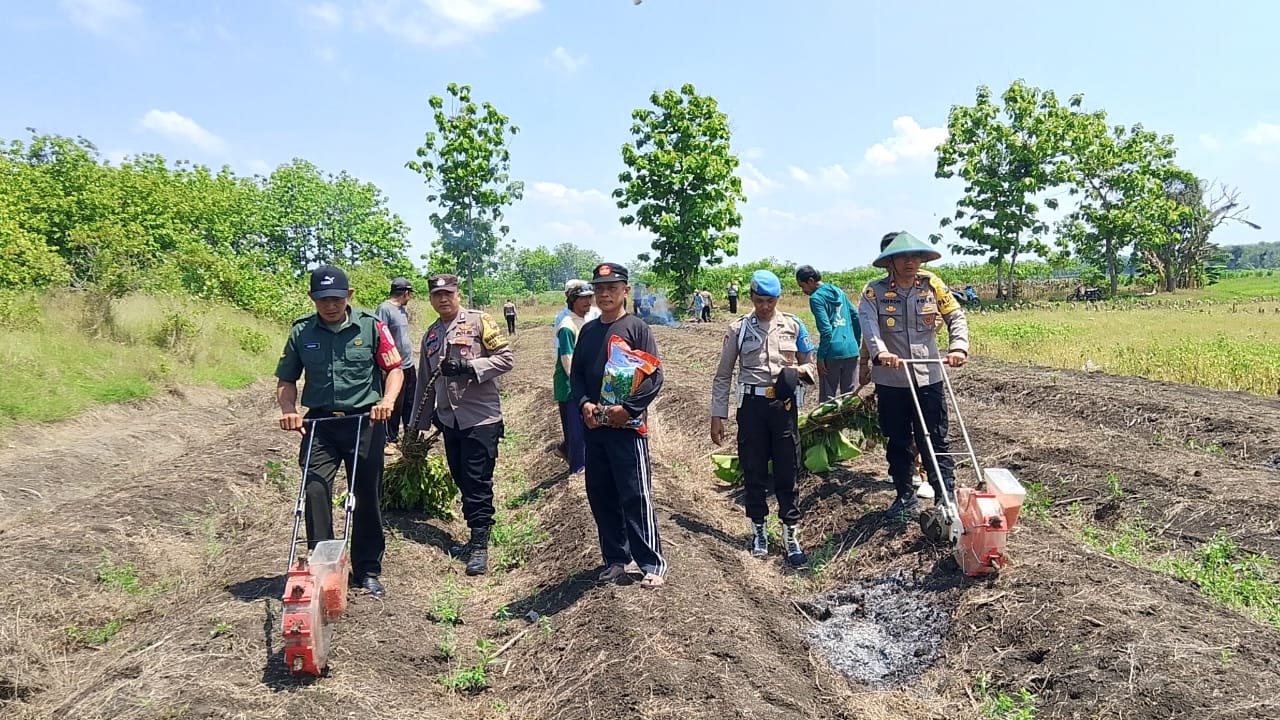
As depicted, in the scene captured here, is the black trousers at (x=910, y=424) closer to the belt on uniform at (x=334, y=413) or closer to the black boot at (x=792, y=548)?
the black boot at (x=792, y=548)

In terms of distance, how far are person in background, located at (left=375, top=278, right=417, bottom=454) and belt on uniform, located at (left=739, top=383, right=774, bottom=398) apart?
11.7 feet

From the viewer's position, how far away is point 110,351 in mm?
13773

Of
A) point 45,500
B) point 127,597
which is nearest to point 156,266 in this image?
point 45,500

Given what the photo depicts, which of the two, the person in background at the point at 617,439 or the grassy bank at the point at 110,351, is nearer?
the person in background at the point at 617,439

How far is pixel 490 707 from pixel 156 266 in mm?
15561

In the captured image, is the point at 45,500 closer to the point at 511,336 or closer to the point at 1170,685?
the point at 1170,685

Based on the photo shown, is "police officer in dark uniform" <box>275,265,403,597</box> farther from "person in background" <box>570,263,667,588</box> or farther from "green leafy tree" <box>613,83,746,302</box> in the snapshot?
"green leafy tree" <box>613,83,746,302</box>

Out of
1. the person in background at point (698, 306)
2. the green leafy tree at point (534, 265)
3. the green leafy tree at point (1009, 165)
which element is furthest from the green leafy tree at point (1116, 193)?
the green leafy tree at point (534, 265)

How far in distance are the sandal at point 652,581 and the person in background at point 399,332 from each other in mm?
3563

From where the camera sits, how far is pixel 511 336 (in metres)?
28.8

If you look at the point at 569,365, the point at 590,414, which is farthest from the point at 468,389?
the point at 569,365

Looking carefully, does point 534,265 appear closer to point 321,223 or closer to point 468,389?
point 321,223

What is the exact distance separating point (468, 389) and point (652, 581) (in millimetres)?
1763

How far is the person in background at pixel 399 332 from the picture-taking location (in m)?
7.61
